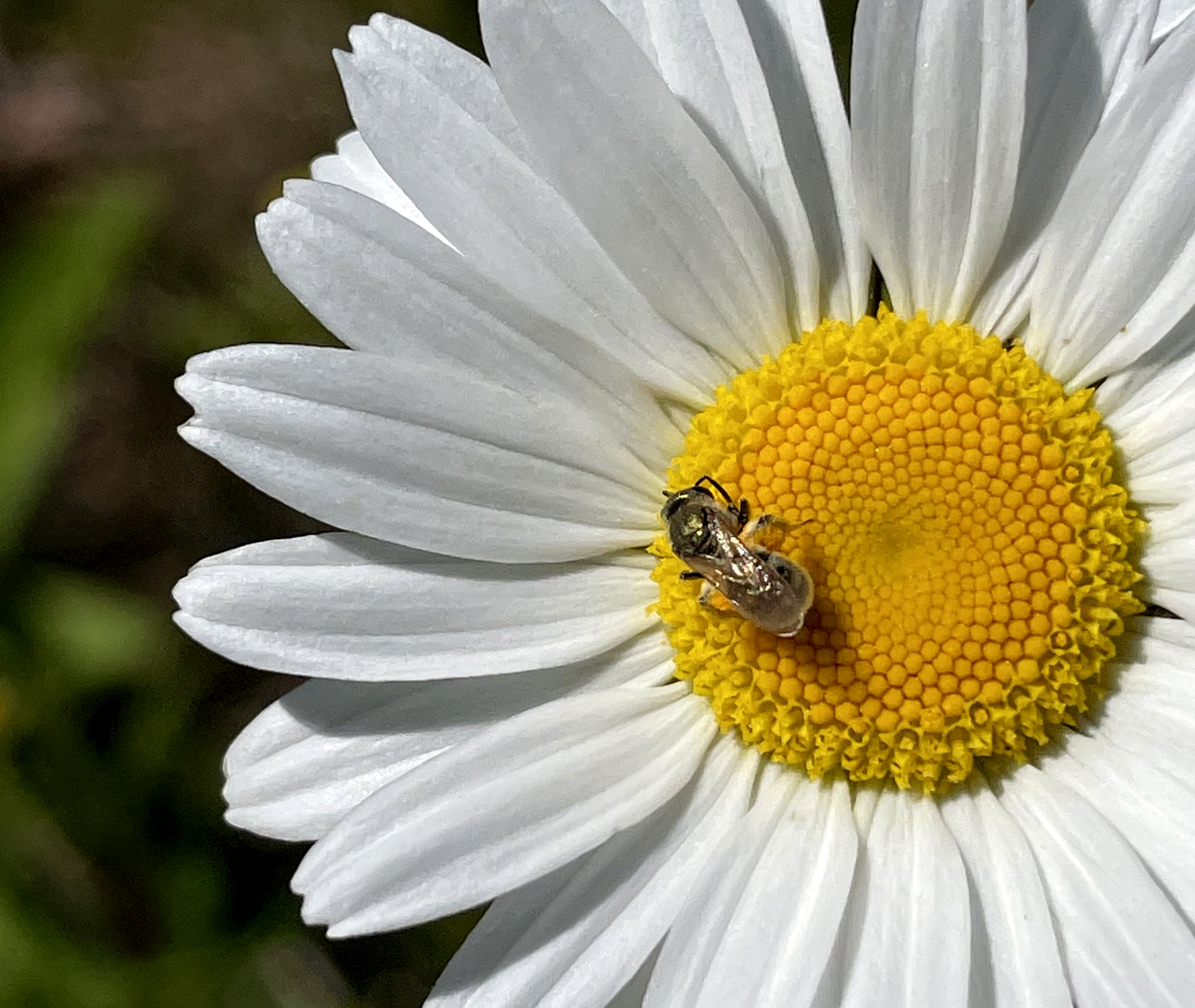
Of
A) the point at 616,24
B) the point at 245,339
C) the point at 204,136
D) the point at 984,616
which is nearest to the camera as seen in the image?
the point at 616,24

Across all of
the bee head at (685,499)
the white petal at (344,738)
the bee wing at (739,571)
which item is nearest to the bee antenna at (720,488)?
the bee head at (685,499)

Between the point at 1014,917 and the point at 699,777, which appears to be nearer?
the point at 1014,917

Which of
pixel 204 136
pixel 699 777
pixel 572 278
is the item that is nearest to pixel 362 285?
pixel 572 278

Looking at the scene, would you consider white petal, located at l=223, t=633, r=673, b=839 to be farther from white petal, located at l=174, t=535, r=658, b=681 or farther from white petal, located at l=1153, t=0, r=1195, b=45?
white petal, located at l=1153, t=0, r=1195, b=45

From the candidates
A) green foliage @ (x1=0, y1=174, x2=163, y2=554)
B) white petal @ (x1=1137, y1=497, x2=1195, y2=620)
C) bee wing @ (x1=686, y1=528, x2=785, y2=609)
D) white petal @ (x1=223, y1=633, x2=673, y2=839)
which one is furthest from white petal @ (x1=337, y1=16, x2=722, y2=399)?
green foliage @ (x1=0, y1=174, x2=163, y2=554)

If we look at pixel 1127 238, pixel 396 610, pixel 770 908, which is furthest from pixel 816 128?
pixel 770 908

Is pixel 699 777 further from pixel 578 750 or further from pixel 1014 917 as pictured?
pixel 1014 917
